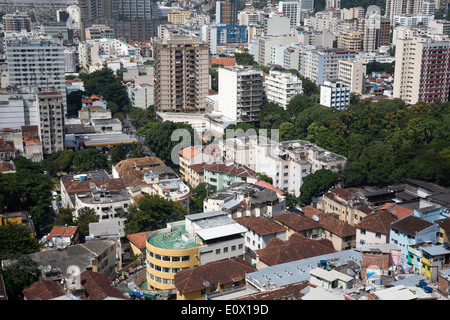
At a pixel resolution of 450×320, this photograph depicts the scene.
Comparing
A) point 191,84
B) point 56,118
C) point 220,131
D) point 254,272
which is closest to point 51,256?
point 254,272

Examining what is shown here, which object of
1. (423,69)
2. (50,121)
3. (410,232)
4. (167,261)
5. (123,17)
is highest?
(123,17)

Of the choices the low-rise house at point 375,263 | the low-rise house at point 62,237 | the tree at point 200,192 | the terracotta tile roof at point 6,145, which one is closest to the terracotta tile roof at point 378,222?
the low-rise house at point 375,263

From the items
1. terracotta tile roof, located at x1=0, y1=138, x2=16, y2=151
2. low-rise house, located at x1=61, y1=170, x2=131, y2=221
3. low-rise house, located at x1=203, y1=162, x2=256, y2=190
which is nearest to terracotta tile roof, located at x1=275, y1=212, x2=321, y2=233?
low-rise house, located at x1=203, y1=162, x2=256, y2=190

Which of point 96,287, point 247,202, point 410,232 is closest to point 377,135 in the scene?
point 247,202

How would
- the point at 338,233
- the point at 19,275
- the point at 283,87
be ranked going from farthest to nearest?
the point at 283,87 < the point at 338,233 < the point at 19,275

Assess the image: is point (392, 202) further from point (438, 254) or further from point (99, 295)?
point (99, 295)

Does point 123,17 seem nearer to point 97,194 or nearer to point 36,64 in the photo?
point 36,64

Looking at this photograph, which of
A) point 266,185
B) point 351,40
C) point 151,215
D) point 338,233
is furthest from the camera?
point 351,40
